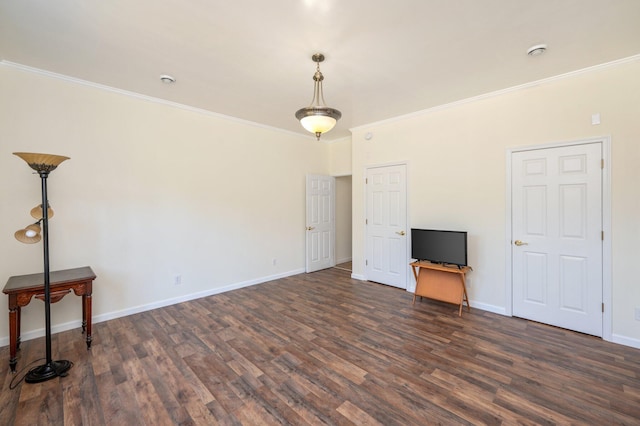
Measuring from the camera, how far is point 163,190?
149 inches

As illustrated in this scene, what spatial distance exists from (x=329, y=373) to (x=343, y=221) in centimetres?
450

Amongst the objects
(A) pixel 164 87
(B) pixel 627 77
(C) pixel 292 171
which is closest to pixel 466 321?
(B) pixel 627 77

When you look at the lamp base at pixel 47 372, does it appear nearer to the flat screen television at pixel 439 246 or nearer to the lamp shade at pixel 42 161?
the lamp shade at pixel 42 161

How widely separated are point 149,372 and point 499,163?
14.5ft

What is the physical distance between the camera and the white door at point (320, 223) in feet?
18.5

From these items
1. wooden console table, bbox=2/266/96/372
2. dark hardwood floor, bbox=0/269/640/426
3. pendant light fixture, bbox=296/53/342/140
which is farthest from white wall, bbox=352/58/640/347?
wooden console table, bbox=2/266/96/372

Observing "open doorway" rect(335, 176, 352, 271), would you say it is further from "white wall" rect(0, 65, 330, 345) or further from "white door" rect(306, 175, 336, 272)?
"white wall" rect(0, 65, 330, 345)

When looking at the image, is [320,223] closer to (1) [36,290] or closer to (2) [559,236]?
(2) [559,236]

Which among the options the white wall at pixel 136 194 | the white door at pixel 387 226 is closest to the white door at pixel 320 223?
the white wall at pixel 136 194

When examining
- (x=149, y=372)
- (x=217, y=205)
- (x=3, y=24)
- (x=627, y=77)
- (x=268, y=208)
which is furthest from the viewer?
(x=268, y=208)

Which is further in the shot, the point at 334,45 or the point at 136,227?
the point at 136,227

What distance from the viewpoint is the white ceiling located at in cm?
203

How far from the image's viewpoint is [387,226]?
4.71 metres

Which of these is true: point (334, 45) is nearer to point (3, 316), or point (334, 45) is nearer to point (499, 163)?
point (499, 163)
